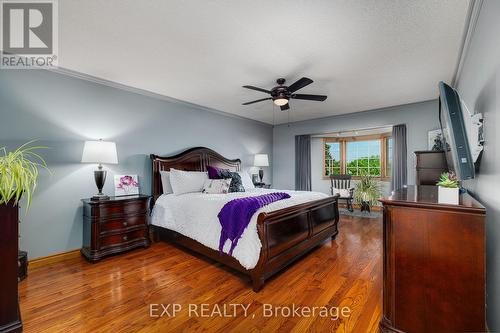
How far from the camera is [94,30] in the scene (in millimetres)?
2119

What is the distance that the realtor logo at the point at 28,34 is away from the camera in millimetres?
1880

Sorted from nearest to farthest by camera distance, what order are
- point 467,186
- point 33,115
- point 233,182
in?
point 467,186 < point 33,115 < point 233,182

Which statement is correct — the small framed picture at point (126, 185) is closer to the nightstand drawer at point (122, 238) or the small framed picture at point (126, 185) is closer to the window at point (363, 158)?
the nightstand drawer at point (122, 238)

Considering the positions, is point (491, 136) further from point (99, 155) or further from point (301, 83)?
point (99, 155)

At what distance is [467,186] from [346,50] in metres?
1.98

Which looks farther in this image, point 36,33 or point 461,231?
point 36,33

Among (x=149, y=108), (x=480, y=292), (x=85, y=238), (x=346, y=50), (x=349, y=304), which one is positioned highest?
(x=346, y=50)

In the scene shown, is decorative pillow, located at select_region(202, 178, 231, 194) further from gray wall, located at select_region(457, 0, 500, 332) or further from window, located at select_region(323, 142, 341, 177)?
window, located at select_region(323, 142, 341, 177)

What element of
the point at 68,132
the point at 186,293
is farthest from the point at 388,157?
the point at 68,132

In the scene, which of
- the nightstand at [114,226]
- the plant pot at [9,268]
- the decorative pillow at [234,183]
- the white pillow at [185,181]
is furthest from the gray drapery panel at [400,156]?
the plant pot at [9,268]

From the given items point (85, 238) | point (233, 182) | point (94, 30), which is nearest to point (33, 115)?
point (94, 30)

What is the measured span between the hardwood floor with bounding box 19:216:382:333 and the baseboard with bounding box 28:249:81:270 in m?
0.08

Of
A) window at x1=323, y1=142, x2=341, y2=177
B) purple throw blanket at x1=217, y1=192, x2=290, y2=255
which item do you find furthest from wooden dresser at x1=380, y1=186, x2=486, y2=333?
window at x1=323, y1=142, x2=341, y2=177

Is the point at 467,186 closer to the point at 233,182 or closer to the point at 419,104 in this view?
the point at 419,104
